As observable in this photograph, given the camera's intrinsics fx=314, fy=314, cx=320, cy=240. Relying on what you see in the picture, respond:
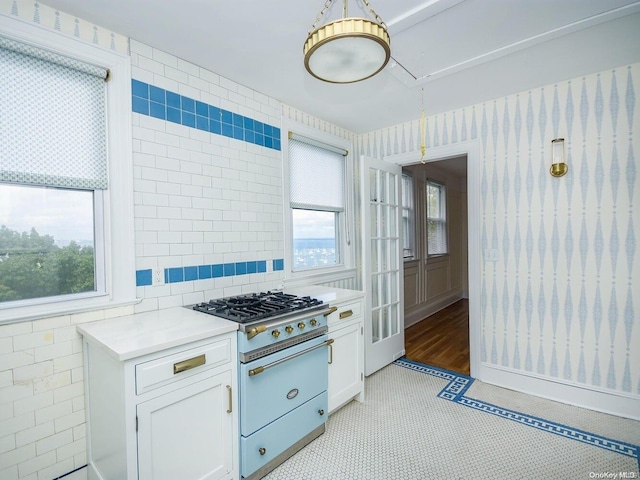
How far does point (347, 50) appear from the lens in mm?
1343

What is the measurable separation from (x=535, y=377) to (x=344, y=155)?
2910 millimetres

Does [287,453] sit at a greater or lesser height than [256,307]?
lesser

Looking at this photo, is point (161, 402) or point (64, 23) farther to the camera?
point (64, 23)

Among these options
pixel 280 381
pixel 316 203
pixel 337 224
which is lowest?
pixel 280 381

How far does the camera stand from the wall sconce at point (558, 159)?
262cm

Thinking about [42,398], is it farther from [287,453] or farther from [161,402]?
[287,453]

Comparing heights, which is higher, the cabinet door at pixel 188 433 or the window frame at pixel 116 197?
the window frame at pixel 116 197

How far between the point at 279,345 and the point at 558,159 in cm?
272

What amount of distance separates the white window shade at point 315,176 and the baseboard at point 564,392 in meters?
2.29

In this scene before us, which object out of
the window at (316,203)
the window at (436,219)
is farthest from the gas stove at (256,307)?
the window at (436,219)

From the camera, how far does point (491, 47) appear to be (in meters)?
2.11

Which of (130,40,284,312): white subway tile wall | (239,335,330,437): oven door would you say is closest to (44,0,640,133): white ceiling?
(130,40,284,312): white subway tile wall

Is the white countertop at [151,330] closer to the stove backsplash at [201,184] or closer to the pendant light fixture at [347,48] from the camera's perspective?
the stove backsplash at [201,184]

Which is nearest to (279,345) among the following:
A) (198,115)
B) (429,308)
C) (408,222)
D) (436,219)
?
(198,115)
